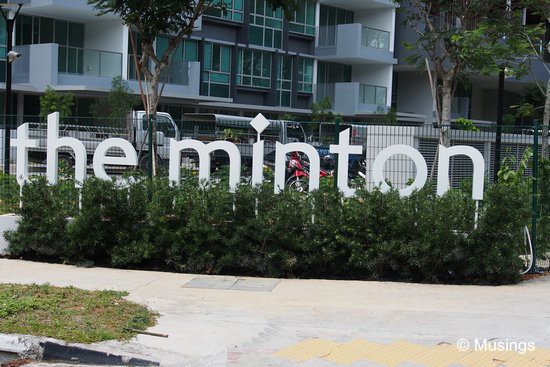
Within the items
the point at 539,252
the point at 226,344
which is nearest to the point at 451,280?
the point at 539,252

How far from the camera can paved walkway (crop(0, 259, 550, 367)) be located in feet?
22.9

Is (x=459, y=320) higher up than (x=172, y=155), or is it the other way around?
(x=172, y=155)

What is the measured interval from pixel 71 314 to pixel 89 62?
25.3m

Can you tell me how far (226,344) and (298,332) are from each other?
86 centimetres

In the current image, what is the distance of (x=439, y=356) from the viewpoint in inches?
272

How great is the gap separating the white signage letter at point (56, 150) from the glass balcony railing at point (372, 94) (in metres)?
30.9

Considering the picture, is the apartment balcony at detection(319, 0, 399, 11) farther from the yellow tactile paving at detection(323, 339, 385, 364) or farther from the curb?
the curb

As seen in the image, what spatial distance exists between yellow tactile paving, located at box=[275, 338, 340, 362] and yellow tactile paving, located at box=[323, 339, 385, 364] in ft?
0.26

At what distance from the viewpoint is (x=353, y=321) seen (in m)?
8.33

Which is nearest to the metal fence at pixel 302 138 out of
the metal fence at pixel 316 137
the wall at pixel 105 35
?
the metal fence at pixel 316 137

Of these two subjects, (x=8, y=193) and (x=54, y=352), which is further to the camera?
(x=8, y=193)

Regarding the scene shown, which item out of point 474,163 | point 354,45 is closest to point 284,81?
point 354,45

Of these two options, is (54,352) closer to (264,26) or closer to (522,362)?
(522,362)

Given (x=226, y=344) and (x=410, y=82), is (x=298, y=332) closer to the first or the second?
(x=226, y=344)
